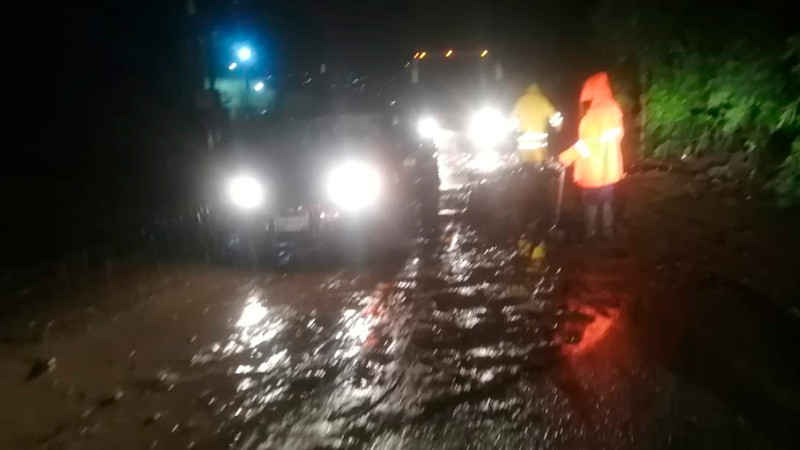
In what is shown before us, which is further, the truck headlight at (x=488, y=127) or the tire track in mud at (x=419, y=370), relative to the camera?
the truck headlight at (x=488, y=127)

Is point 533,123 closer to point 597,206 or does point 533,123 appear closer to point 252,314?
point 597,206

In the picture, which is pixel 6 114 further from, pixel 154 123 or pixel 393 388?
pixel 393 388

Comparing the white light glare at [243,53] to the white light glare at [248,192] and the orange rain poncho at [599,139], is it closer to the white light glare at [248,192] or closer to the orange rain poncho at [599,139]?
the white light glare at [248,192]

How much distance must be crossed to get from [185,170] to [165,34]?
127 inches

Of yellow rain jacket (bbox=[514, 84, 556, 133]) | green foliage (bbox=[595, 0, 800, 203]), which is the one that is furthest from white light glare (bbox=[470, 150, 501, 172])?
green foliage (bbox=[595, 0, 800, 203])

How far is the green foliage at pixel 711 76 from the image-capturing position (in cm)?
1279

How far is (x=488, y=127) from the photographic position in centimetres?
2547

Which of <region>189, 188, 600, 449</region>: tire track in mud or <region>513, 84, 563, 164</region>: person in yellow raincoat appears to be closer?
<region>189, 188, 600, 449</region>: tire track in mud

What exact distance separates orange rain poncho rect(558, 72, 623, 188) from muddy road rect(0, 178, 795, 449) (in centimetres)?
144

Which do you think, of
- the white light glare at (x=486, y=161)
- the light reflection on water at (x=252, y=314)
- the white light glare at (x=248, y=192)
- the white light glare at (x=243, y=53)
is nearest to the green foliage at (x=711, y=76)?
the white light glare at (x=486, y=161)

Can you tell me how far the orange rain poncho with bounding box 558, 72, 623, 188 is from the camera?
11.5 metres

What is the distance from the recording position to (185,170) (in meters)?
19.6

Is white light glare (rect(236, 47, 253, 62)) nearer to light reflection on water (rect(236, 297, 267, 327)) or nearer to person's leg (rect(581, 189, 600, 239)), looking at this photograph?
person's leg (rect(581, 189, 600, 239))

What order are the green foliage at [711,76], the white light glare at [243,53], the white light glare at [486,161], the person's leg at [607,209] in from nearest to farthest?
the person's leg at [607,209]
the green foliage at [711,76]
the white light glare at [243,53]
the white light glare at [486,161]
